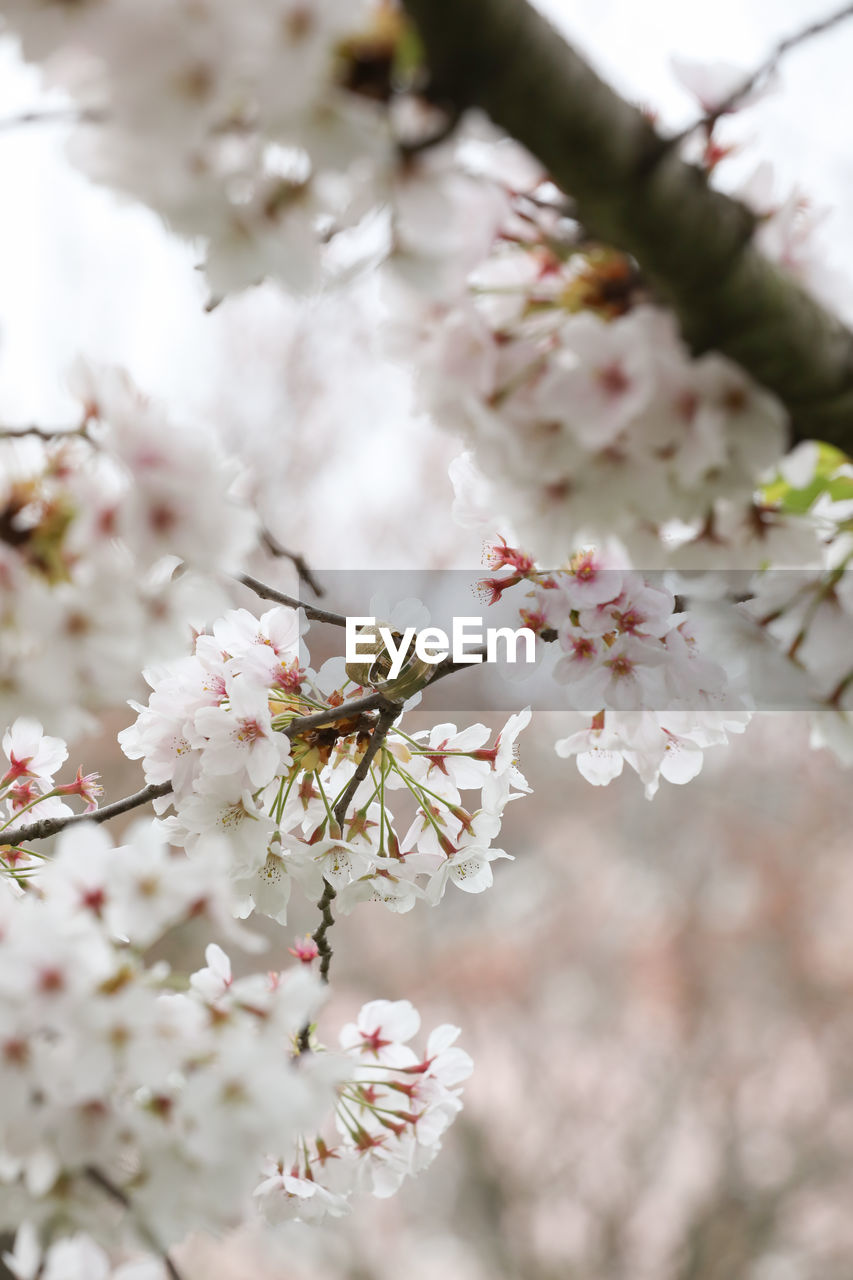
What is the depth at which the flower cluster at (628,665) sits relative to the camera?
70cm

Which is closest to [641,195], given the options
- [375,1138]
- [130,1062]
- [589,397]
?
[589,397]

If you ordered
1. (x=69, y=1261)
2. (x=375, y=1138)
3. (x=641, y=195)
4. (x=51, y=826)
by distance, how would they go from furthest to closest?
(x=375, y=1138) → (x=51, y=826) → (x=69, y=1261) → (x=641, y=195)

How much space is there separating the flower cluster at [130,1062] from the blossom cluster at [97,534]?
0.08 m

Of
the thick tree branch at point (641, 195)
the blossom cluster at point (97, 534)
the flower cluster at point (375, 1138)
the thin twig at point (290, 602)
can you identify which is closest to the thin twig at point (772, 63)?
the thick tree branch at point (641, 195)

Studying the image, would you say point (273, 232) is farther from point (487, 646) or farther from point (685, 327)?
point (487, 646)

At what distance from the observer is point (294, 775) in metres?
0.78

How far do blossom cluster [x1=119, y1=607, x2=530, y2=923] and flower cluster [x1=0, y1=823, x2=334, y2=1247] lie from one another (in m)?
0.29

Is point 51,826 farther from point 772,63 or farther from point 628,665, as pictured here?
point 772,63

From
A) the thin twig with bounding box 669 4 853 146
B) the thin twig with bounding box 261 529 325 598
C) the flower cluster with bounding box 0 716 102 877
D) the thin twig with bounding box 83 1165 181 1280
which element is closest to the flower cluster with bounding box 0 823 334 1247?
the thin twig with bounding box 83 1165 181 1280

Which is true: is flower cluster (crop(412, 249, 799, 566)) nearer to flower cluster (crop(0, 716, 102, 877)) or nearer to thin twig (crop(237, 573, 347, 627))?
thin twig (crop(237, 573, 347, 627))

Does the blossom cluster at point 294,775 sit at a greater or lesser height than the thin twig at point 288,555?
lesser

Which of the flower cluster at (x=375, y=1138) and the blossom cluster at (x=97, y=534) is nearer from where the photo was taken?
the blossom cluster at (x=97, y=534)

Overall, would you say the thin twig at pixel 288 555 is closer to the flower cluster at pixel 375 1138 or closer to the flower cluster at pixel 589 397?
the flower cluster at pixel 589 397

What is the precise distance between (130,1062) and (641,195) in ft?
1.29
